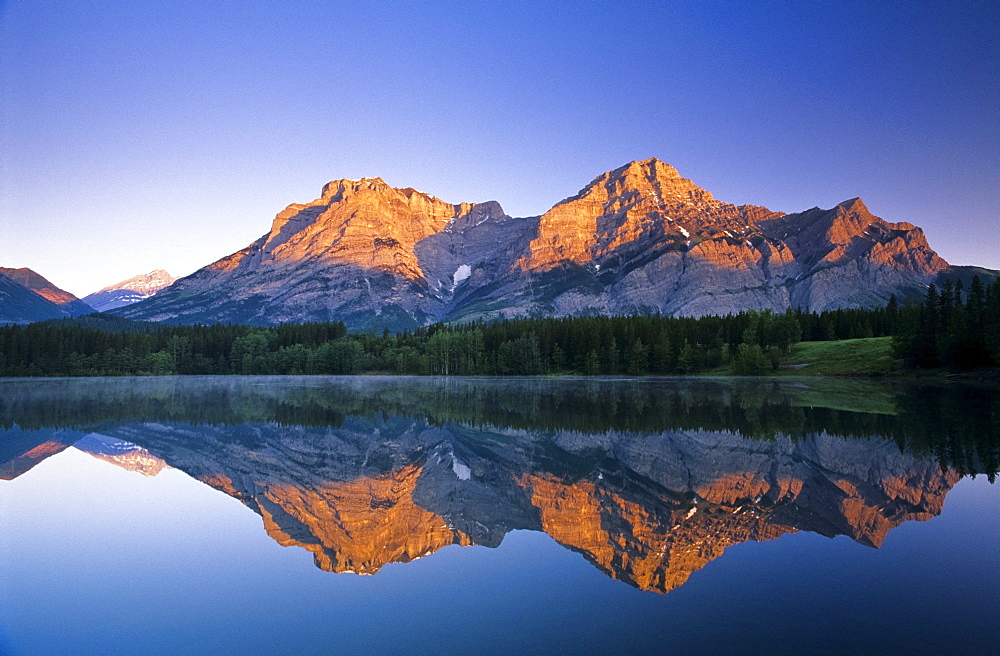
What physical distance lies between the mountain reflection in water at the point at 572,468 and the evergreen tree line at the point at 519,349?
8357 cm

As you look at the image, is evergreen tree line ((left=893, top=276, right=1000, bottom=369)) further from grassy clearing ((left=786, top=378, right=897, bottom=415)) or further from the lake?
the lake

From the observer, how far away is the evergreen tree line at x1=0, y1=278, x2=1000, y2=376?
149m

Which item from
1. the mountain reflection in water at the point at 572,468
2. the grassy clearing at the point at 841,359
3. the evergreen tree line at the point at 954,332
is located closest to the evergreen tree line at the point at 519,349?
the evergreen tree line at the point at 954,332

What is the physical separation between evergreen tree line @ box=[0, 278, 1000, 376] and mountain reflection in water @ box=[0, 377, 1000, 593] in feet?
274

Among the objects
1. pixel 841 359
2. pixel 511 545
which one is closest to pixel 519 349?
pixel 841 359

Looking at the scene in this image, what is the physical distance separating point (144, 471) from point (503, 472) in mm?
18695

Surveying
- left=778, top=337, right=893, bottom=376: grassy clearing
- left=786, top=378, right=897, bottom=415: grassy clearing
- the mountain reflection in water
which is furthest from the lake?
left=778, top=337, right=893, bottom=376: grassy clearing

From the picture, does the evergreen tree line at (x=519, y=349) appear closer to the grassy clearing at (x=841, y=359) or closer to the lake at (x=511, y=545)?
the grassy clearing at (x=841, y=359)

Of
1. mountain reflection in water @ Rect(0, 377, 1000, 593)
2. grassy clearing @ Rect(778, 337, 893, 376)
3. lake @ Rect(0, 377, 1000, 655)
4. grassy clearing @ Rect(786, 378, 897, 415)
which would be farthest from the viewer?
grassy clearing @ Rect(778, 337, 893, 376)

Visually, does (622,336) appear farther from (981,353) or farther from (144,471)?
(144,471)

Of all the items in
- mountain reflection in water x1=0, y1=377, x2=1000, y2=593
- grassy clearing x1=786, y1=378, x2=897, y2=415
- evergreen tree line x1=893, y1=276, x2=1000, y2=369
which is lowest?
grassy clearing x1=786, y1=378, x2=897, y2=415

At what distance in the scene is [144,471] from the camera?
31.9 meters

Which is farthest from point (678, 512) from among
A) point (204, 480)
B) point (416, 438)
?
point (416, 438)

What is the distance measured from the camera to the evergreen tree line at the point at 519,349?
149 metres
